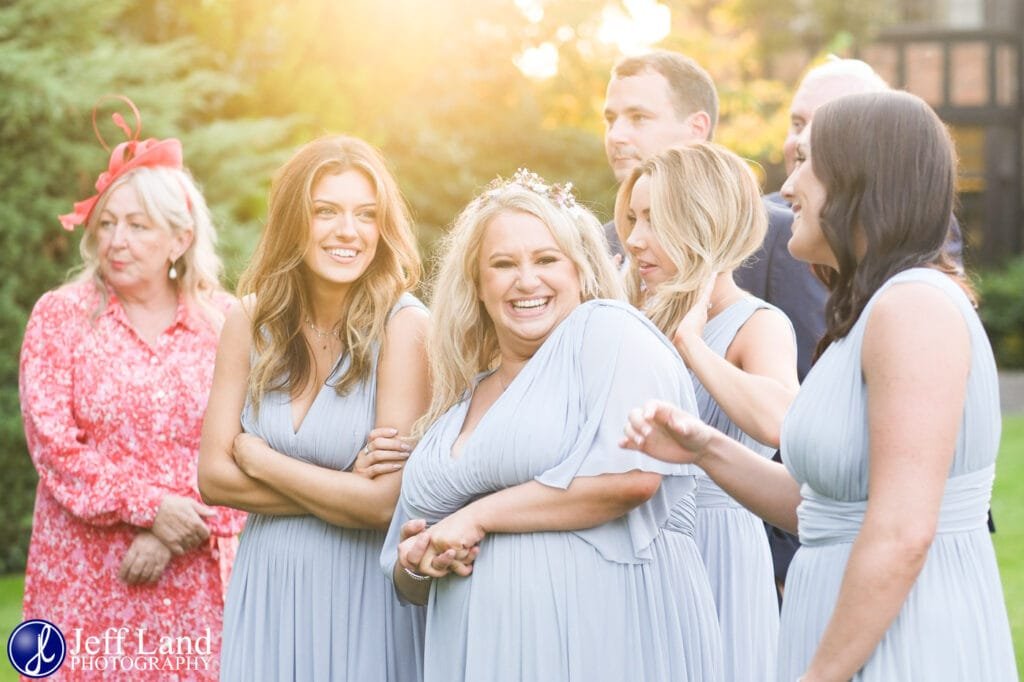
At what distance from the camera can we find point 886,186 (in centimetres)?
253

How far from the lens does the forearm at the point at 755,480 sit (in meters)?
2.94

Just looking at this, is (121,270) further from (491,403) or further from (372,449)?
(491,403)

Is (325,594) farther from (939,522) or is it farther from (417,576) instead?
(939,522)

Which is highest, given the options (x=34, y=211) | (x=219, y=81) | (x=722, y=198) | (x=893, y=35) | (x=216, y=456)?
(x=893, y=35)

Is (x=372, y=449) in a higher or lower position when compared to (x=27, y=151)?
lower

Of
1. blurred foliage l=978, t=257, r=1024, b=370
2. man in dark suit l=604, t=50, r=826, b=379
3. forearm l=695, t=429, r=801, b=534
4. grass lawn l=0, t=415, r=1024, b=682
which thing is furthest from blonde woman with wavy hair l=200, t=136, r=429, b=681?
blurred foliage l=978, t=257, r=1024, b=370

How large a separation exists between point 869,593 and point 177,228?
325 cm

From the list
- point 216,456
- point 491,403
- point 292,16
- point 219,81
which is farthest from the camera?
point 292,16

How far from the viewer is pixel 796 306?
4.62 meters

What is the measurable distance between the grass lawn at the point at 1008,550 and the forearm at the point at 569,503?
4.73 metres

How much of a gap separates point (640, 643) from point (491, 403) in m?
0.73

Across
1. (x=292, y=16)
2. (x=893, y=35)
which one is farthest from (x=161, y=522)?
(x=893, y=35)

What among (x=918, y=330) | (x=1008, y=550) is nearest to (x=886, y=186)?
(x=918, y=330)

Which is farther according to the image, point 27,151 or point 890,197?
point 27,151
